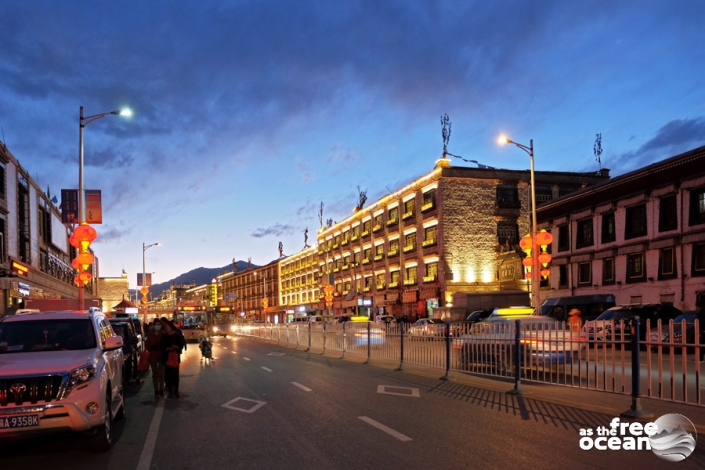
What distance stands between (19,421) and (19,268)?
101 ft

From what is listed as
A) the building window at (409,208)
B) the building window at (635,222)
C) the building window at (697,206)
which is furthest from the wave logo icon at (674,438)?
the building window at (409,208)

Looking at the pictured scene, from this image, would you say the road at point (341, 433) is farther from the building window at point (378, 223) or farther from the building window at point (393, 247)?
the building window at point (378, 223)

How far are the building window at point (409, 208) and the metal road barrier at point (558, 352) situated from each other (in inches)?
1348

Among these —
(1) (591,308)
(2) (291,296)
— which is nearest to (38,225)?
(1) (591,308)

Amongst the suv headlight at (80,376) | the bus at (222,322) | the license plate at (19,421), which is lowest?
the bus at (222,322)

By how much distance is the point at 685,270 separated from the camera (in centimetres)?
3319

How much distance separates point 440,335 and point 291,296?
87.6m

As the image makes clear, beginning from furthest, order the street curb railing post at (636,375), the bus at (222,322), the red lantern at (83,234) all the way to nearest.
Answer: the bus at (222,322) → the red lantern at (83,234) → the street curb railing post at (636,375)

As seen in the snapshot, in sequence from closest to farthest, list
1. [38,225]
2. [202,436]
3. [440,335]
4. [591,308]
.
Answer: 1. [202,436]
2. [440,335]
3. [591,308]
4. [38,225]

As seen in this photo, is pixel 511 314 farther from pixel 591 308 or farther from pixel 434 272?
pixel 434 272

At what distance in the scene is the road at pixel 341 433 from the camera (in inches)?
284

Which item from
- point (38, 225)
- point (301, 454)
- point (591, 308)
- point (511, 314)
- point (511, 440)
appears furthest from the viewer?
point (38, 225)

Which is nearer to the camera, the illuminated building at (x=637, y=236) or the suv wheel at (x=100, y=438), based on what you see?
the suv wheel at (x=100, y=438)

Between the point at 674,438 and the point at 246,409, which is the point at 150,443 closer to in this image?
the point at 246,409
